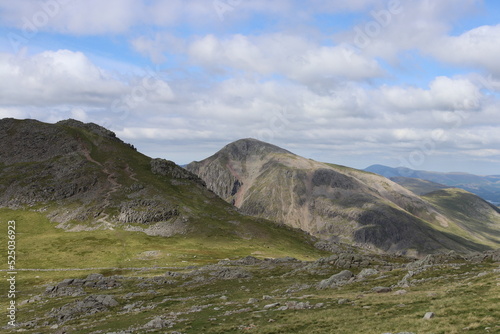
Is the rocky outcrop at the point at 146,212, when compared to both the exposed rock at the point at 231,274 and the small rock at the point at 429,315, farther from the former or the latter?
the small rock at the point at 429,315

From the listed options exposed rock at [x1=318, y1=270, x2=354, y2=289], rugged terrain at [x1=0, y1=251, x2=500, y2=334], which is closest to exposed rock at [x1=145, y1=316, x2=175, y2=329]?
rugged terrain at [x1=0, y1=251, x2=500, y2=334]

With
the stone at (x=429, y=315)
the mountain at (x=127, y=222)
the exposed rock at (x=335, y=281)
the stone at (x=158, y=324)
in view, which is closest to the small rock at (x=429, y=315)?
the stone at (x=429, y=315)

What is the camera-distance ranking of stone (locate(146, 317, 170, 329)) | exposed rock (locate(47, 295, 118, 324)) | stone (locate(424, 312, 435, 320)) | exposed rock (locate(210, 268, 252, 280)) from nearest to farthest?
stone (locate(424, 312, 435, 320)) → stone (locate(146, 317, 170, 329)) → exposed rock (locate(47, 295, 118, 324)) → exposed rock (locate(210, 268, 252, 280))

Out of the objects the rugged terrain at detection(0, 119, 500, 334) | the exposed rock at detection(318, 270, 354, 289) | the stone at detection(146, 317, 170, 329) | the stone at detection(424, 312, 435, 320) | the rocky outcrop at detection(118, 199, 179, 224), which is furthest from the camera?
the rocky outcrop at detection(118, 199, 179, 224)

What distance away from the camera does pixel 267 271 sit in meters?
83.4

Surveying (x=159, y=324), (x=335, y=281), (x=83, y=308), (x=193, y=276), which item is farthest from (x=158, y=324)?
(x=193, y=276)

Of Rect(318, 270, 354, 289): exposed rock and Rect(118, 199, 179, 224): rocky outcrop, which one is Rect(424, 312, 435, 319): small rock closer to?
Rect(318, 270, 354, 289): exposed rock

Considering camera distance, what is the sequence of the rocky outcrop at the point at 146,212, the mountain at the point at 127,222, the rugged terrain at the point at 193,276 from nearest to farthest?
the rugged terrain at the point at 193,276
the mountain at the point at 127,222
the rocky outcrop at the point at 146,212

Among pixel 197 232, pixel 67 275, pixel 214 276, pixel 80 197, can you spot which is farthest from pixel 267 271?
pixel 80 197

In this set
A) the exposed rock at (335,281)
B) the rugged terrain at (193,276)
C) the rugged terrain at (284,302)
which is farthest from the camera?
the exposed rock at (335,281)

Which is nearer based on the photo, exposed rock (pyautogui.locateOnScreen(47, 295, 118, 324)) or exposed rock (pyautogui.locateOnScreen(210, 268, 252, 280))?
exposed rock (pyautogui.locateOnScreen(47, 295, 118, 324))

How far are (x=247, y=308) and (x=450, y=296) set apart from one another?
2325 cm

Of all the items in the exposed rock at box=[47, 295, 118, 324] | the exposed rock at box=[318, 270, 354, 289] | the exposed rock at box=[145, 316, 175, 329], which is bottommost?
the exposed rock at box=[47, 295, 118, 324]

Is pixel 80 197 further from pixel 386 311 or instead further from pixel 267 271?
pixel 386 311
